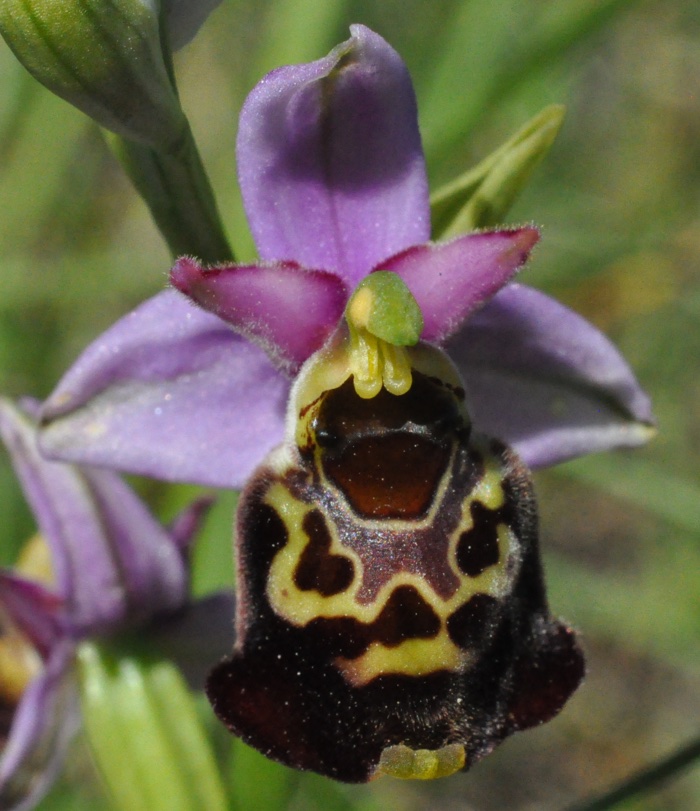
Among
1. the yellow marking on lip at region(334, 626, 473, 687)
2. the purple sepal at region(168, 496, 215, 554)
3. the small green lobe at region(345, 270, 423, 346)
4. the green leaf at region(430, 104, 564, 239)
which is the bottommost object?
the purple sepal at region(168, 496, 215, 554)

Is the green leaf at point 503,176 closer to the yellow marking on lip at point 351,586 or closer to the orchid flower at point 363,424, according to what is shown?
the orchid flower at point 363,424

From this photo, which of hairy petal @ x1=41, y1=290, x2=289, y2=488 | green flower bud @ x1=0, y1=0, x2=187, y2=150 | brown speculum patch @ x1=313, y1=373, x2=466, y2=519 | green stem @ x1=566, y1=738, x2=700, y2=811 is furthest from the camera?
green stem @ x1=566, y1=738, x2=700, y2=811

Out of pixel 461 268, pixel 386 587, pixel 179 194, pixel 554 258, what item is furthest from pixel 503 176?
pixel 554 258

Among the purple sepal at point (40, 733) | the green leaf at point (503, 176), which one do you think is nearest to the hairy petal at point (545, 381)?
the green leaf at point (503, 176)

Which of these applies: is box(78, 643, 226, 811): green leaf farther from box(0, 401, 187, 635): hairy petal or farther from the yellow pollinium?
the yellow pollinium

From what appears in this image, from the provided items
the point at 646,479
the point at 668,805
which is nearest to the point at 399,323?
the point at 646,479

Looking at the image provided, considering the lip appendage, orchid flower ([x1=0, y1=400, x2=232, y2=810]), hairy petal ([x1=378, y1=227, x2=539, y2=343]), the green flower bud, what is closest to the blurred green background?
orchid flower ([x1=0, y1=400, x2=232, y2=810])

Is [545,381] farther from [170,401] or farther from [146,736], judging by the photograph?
[146,736]
